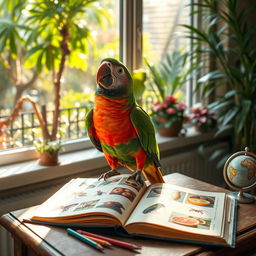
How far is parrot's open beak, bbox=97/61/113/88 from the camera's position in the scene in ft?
3.51

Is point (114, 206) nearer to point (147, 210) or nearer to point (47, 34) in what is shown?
point (147, 210)

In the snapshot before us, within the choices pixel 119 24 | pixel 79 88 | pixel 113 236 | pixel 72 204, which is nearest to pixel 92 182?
pixel 72 204

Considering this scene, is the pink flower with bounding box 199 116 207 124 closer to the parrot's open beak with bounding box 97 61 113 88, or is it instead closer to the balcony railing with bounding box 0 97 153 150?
the balcony railing with bounding box 0 97 153 150

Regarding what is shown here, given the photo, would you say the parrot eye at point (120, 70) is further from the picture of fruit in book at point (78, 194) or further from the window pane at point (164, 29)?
the window pane at point (164, 29)

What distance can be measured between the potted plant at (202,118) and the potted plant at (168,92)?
0.14m

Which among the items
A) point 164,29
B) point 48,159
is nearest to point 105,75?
point 48,159

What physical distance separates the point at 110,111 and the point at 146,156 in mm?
214

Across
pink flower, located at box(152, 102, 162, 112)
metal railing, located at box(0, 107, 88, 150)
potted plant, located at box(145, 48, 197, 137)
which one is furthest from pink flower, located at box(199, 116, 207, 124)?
metal railing, located at box(0, 107, 88, 150)

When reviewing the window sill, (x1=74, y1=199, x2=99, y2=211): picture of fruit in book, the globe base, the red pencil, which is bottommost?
the window sill

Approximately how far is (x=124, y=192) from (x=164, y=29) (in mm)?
1874

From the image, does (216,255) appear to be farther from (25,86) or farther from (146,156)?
(25,86)

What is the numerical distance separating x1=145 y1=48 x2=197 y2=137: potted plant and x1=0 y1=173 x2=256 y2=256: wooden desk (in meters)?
1.19

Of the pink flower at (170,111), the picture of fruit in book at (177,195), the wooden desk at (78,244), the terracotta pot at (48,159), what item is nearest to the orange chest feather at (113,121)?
the picture of fruit in book at (177,195)

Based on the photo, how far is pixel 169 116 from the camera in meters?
2.23
